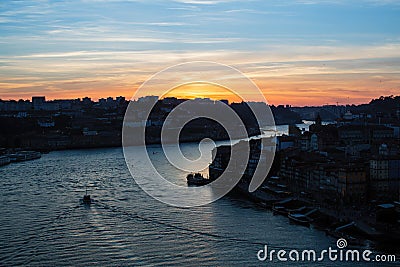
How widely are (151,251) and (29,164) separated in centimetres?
770

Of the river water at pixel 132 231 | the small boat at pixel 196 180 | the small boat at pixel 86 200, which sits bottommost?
the river water at pixel 132 231

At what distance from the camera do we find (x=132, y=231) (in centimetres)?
499

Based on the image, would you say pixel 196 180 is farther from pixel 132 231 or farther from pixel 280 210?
pixel 132 231

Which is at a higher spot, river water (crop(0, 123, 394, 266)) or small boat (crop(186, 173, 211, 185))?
small boat (crop(186, 173, 211, 185))

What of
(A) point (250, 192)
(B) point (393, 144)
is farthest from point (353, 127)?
(A) point (250, 192)

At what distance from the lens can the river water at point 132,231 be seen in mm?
4227

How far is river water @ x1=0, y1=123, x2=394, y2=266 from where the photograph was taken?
423cm

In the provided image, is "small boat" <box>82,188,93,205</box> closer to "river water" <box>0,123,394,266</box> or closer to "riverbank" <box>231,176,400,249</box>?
"river water" <box>0,123,394,266</box>

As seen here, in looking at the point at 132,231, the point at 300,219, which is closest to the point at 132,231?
the point at 132,231

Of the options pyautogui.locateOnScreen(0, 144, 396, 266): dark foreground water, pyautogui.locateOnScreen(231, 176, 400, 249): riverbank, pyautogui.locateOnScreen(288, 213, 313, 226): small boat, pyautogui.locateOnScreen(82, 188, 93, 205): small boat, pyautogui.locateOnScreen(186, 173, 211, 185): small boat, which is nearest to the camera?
pyautogui.locateOnScreen(0, 144, 396, 266): dark foreground water

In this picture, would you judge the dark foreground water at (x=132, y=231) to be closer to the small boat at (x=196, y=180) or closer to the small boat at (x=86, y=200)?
the small boat at (x=86, y=200)

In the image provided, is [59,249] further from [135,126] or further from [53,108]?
[53,108]

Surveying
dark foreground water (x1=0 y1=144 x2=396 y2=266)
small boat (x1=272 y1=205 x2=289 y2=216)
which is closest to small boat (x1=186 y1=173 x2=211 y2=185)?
dark foreground water (x1=0 y1=144 x2=396 y2=266)

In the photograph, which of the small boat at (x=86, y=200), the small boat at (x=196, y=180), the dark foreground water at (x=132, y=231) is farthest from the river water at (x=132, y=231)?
the small boat at (x=196, y=180)
